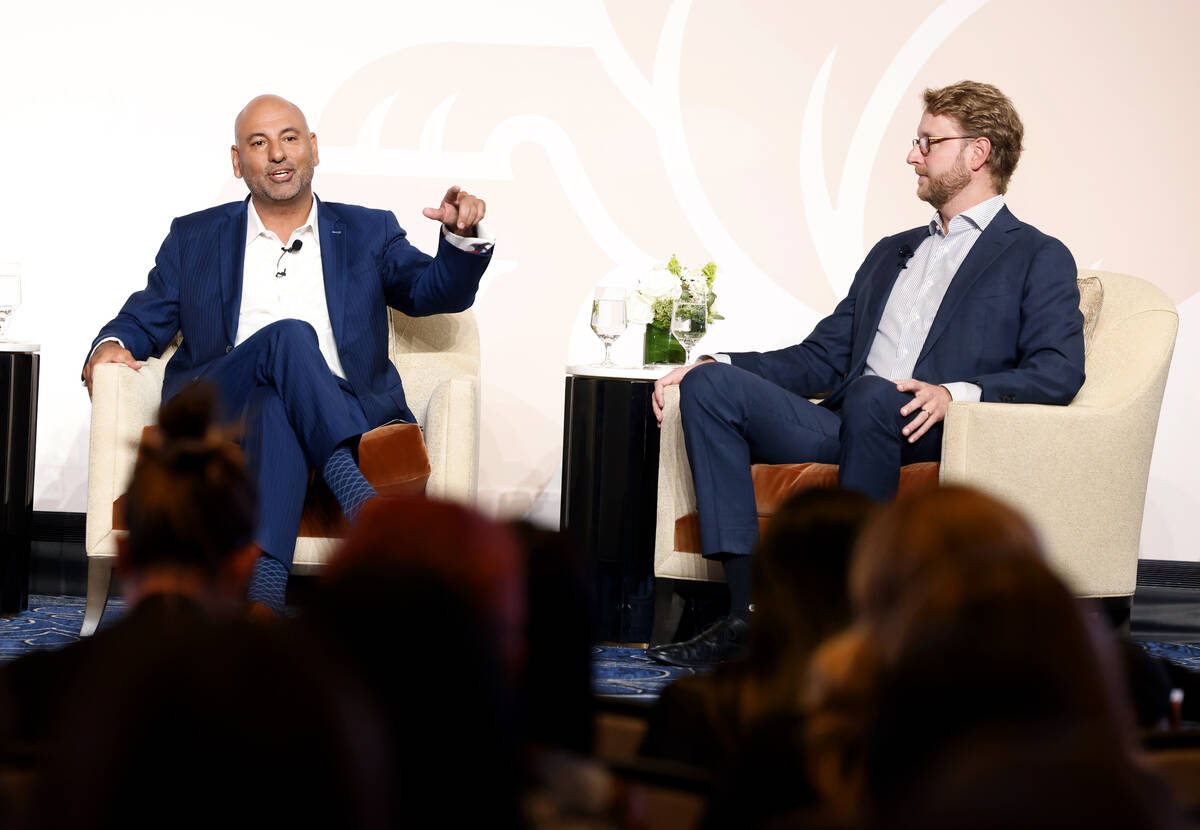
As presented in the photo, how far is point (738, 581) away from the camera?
2.90 metres

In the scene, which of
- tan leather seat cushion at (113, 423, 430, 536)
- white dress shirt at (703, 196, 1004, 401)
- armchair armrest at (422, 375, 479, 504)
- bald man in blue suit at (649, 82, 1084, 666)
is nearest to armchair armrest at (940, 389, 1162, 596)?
bald man in blue suit at (649, 82, 1084, 666)

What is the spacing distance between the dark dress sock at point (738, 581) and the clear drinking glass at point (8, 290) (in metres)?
2.04

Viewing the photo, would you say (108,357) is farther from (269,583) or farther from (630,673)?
(630,673)

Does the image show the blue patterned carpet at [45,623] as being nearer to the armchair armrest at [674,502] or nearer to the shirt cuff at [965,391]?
the armchair armrest at [674,502]

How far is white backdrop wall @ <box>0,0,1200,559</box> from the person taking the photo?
4082 mm

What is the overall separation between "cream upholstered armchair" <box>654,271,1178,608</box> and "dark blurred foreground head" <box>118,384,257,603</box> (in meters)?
1.93

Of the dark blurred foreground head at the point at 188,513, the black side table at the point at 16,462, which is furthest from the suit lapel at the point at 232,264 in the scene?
the dark blurred foreground head at the point at 188,513

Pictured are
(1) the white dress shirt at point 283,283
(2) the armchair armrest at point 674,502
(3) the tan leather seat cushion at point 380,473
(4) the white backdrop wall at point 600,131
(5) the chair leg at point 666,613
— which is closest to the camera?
(3) the tan leather seat cushion at point 380,473

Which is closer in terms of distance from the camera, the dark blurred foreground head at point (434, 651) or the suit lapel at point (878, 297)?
the dark blurred foreground head at point (434, 651)

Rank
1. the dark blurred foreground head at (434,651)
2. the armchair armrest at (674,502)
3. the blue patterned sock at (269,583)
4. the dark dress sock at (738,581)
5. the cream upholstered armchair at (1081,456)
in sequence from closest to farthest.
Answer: the dark blurred foreground head at (434,651), the blue patterned sock at (269,583), the cream upholstered armchair at (1081,456), the dark dress sock at (738,581), the armchair armrest at (674,502)

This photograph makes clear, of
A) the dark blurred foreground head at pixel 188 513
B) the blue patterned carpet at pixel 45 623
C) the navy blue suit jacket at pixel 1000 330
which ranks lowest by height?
the blue patterned carpet at pixel 45 623

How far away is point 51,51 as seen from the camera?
13.4 feet

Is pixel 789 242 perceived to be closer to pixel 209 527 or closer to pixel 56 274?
pixel 56 274

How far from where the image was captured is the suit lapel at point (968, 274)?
10.4 feet
